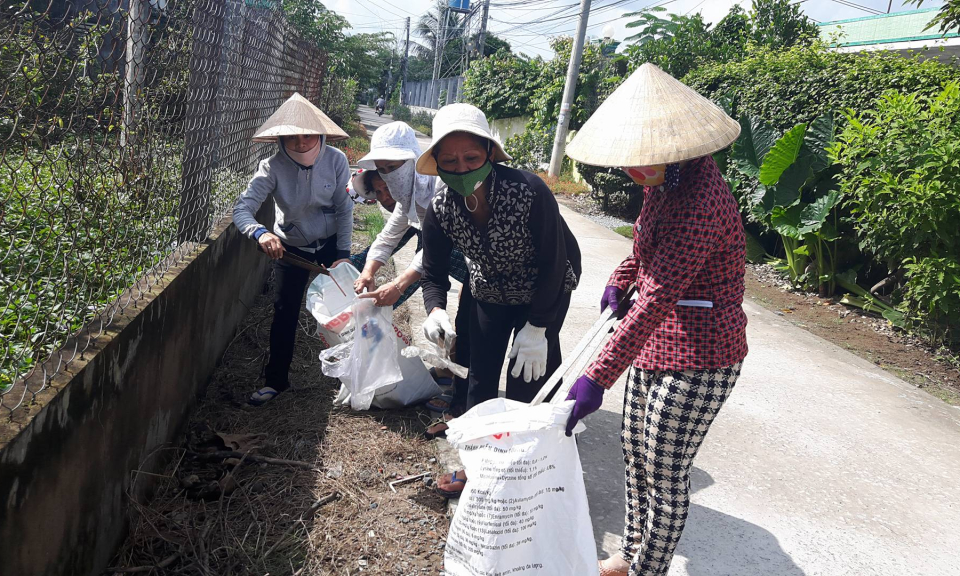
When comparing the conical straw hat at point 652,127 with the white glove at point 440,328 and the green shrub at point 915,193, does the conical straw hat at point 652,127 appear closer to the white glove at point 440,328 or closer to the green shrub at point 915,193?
the white glove at point 440,328

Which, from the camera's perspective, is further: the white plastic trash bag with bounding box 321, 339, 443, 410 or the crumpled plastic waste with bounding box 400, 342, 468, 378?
the white plastic trash bag with bounding box 321, 339, 443, 410

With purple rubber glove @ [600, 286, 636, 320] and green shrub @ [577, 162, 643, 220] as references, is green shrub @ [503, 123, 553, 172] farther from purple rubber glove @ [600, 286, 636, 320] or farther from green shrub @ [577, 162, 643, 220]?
purple rubber glove @ [600, 286, 636, 320]

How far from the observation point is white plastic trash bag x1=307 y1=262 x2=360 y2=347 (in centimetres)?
386

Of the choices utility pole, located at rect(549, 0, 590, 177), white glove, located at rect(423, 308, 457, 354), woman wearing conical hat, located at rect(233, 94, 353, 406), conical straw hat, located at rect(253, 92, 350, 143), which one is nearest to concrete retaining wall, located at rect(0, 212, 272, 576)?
woman wearing conical hat, located at rect(233, 94, 353, 406)

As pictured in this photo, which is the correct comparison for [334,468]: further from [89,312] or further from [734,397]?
[734,397]

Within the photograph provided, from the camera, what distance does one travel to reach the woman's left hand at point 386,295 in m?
3.53

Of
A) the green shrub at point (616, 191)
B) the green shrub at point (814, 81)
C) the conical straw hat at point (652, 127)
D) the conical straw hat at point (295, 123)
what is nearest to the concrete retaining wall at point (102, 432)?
the conical straw hat at point (295, 123)

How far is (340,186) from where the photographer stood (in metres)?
4.12

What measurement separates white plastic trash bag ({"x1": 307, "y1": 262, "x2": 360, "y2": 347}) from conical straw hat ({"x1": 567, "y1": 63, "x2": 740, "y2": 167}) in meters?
1.94

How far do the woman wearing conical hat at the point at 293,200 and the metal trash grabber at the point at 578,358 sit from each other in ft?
6.44

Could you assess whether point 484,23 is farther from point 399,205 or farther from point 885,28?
point 399,205

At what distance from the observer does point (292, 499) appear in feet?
10.0

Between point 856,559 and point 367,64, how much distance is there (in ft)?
91.6

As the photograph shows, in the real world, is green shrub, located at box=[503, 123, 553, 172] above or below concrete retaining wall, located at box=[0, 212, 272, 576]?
above
